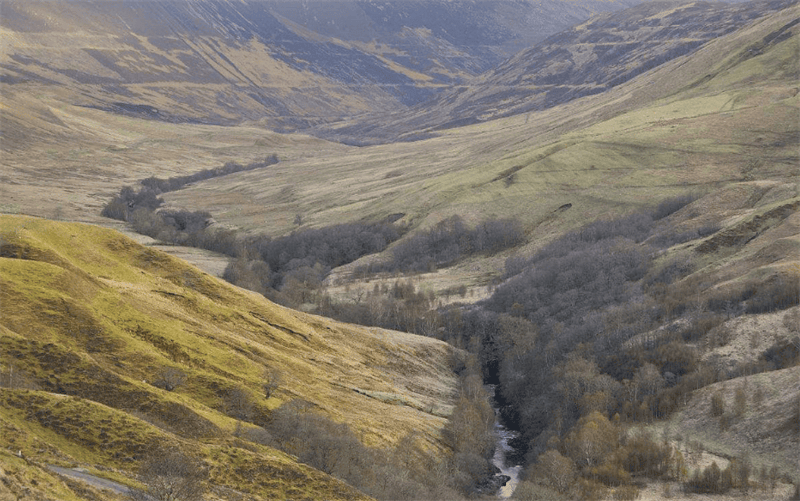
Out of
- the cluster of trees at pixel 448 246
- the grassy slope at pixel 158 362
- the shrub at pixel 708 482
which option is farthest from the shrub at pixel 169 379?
the cluster of trees at pixel 448 246

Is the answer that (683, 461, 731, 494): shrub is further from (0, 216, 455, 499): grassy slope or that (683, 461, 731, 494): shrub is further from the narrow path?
the narrow path

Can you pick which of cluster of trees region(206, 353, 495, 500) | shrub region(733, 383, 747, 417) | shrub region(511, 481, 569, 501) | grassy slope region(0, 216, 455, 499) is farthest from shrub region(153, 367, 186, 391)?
shrub region(733, 383, 747, 417)

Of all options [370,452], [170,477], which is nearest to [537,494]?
[370,452]

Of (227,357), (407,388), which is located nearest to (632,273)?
(407,388)

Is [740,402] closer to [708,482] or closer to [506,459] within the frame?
[708,482]

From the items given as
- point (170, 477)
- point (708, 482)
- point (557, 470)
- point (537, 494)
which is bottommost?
point (170, 477)

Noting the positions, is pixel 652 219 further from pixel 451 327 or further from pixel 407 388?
pixel 407 388
